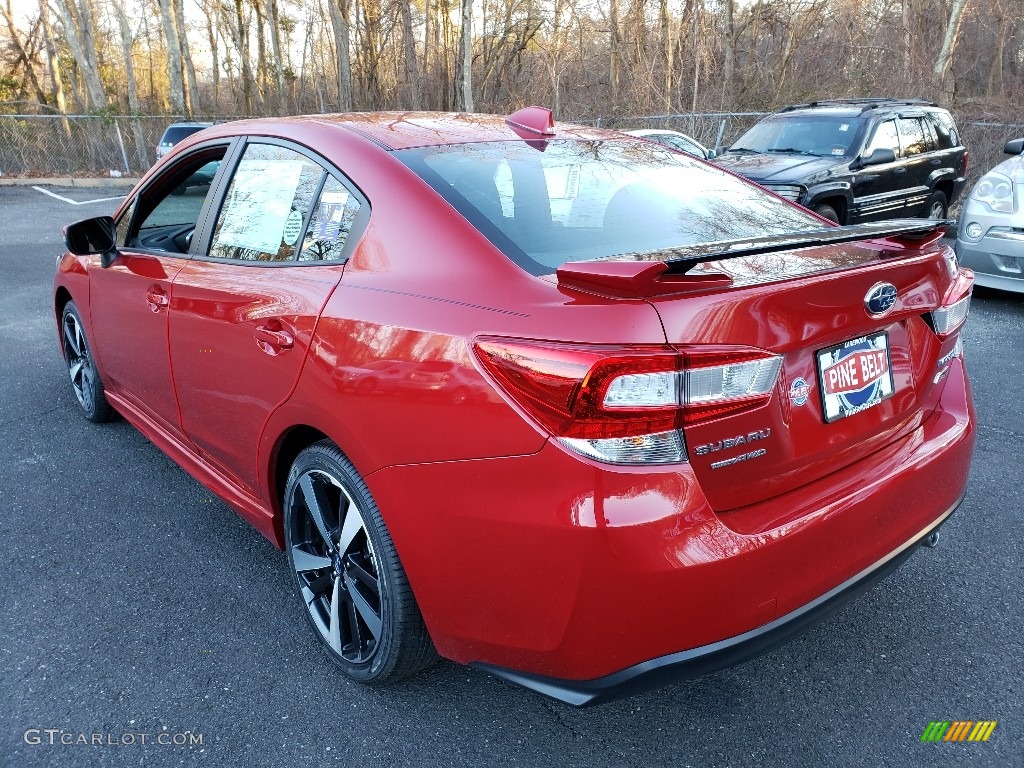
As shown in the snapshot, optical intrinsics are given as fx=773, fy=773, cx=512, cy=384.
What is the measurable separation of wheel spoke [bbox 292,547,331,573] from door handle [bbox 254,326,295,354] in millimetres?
682

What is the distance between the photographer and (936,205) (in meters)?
10.4

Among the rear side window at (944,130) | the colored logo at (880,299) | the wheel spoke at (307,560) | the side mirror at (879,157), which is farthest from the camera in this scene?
the rear side window at (944,130)

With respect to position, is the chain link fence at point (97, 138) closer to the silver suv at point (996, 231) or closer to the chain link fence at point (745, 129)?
the chain link fence at point (745, 129)

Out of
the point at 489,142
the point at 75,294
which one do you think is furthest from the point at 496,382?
the point at 75,294

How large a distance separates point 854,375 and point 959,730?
1117mm

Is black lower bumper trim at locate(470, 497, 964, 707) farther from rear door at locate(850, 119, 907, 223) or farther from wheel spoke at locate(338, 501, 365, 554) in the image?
rear door at locate(850, 119, 907, 223)

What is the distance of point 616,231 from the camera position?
7.69ft

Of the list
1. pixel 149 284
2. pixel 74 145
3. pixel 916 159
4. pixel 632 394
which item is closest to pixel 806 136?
pixel 916 159

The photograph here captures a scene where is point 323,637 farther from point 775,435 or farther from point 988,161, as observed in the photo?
point 988,161

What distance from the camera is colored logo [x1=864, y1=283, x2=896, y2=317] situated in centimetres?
192

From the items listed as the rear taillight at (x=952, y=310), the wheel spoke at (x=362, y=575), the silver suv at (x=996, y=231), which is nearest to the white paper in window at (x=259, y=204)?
the wheel spoke at (x=362, y=575)

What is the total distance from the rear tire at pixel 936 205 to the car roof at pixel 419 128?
8.58 meters

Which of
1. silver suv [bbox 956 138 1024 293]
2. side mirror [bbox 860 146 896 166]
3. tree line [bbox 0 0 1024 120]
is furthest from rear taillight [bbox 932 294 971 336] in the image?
tree line [bbox 0 0 1024 120]

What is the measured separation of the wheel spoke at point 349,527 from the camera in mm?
2215
